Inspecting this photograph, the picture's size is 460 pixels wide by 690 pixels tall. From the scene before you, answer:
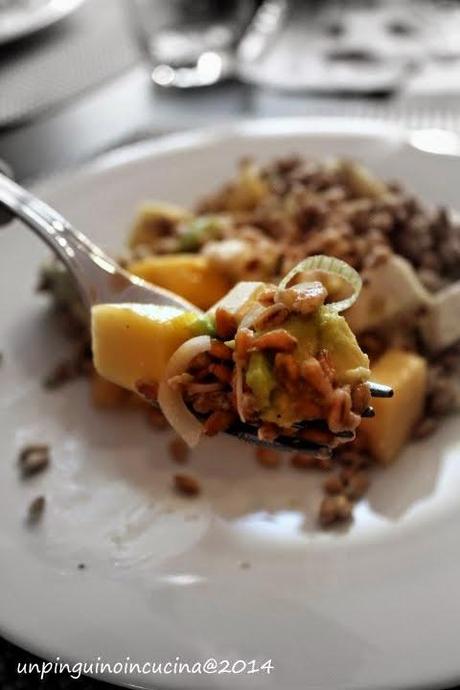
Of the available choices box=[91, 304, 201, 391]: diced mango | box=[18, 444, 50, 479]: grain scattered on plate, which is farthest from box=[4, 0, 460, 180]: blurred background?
box=[91, 304, 201, 391]: diced mango

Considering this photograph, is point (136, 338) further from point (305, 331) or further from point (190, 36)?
point (190, 36)

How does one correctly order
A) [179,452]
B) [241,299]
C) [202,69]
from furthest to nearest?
[202,69] < [179,452] < [241,299]

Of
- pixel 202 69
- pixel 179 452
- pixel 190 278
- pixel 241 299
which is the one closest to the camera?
pixel 241 299

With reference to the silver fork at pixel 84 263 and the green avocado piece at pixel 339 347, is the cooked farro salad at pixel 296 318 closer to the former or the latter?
the green avocado piece at pixel 339 347

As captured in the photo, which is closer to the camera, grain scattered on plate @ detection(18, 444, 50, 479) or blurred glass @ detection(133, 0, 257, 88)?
grain scattered on plate @ detection(18, 444, 50, 479)

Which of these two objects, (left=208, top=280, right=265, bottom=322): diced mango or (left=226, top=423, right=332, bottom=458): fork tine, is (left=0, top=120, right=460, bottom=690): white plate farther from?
(left=208, top=280, right=265, bottom=322): diced mango

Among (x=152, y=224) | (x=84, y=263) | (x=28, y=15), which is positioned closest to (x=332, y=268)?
(x=84, y=263)

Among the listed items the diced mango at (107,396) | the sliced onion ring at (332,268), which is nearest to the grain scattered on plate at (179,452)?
the diced mango at (107,396)
